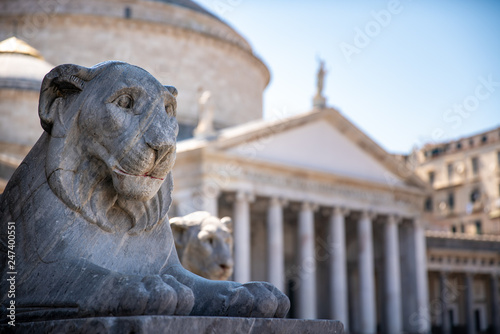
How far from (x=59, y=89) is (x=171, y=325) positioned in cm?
145

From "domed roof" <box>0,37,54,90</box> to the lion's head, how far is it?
83.7 feet

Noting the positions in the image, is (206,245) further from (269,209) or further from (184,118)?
(184,118)

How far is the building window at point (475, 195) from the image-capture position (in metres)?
59.5

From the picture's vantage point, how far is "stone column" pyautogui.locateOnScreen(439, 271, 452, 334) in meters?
45.4

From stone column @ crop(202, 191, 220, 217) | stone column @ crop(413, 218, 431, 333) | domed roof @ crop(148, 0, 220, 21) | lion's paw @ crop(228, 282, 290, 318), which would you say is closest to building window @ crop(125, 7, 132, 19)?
domed roof @ crop(148, 0, 220, 21)

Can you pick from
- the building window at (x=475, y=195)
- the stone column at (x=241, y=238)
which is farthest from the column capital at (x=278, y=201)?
the building window at (x=475, y=195)

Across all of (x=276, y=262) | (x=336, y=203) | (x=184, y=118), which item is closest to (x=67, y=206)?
(x=276, y=262)

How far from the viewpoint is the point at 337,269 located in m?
37.1

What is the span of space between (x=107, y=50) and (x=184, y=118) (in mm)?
5549

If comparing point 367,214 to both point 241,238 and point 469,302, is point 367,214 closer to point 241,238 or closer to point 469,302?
point 241,238

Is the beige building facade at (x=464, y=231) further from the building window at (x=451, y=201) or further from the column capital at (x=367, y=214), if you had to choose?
the column capital at (x=367, y=214)

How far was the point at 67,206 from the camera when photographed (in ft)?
12.0

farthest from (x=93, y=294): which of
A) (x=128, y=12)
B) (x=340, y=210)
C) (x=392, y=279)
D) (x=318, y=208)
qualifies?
(x=128, y=12)

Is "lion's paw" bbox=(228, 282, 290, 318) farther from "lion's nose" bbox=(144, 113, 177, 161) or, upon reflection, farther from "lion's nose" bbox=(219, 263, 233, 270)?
"lion's nose" bbox=(219, 263, 233, 270)
